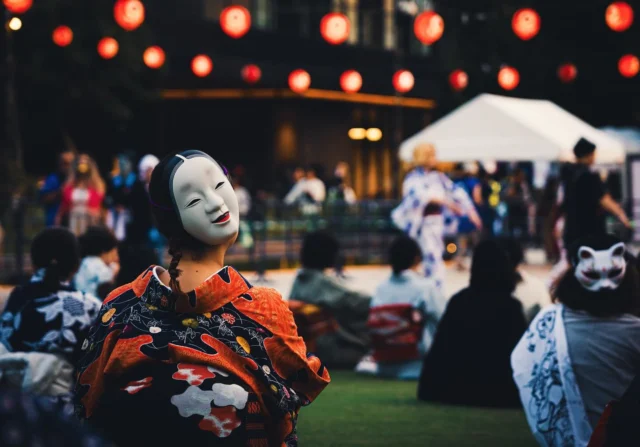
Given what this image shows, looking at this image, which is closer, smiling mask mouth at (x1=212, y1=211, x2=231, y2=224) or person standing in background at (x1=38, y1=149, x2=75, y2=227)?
smiling mask mouth at (x1=212, y1=211, x2=231, y2=224)

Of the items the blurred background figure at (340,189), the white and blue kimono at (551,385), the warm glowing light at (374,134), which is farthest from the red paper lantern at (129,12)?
the warm glowing light at (374,134)

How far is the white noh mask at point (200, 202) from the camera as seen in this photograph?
3432 mm

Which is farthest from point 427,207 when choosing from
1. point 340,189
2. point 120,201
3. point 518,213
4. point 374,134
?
point 374,134

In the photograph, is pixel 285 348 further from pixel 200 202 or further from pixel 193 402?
pixel 200 202

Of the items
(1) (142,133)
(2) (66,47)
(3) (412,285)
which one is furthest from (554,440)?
(1) (142,133)

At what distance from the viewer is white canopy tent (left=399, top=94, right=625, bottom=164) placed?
16953 mm

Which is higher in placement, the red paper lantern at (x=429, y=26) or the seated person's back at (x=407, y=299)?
the red paper lantern at (x=429, y=26)

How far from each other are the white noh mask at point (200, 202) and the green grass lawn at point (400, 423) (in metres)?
2.75

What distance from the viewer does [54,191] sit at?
13.9m

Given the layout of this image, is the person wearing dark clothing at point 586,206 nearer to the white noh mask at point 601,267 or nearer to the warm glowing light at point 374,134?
the white noh mask at point 601,267

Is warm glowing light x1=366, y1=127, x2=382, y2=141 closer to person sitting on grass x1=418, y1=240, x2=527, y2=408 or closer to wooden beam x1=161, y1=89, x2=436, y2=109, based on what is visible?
wooden beam x1=161, y1=89, x2=436, y2=109

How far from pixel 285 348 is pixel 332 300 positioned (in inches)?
219

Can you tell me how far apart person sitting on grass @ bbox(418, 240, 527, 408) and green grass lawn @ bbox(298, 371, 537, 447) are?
12 centimetres

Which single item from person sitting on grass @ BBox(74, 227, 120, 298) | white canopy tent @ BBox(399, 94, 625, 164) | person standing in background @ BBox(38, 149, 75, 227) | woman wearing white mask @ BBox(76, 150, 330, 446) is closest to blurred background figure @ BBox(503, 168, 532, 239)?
white canopy tent @ BBox(399, 94, 625, 164)
